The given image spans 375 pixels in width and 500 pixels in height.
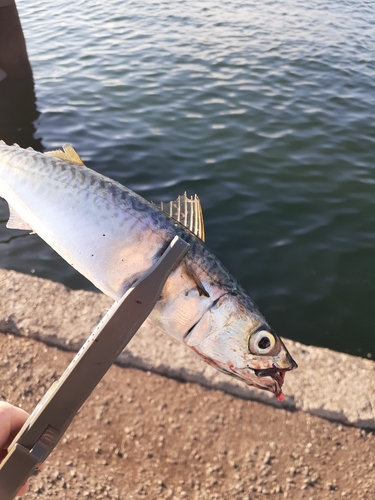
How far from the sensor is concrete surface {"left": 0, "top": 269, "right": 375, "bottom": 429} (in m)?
3.63

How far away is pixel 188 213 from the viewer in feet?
6.91

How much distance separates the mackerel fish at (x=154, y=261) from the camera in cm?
174

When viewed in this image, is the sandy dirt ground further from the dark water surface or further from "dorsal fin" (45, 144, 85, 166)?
"dorsal fin" (45, 144, 85, 166)

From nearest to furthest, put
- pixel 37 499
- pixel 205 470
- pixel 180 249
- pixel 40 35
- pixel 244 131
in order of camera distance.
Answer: pixel 180 249 → pixel 37 499 → pixel 205 470 → pixel 244 131 → pixel 40 35

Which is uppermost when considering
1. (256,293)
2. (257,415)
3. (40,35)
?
(40,35)

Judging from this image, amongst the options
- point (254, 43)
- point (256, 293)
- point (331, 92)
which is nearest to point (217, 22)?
point (254, 43)

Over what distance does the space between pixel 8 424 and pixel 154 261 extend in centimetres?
88

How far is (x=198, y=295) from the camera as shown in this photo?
1764 millimetres

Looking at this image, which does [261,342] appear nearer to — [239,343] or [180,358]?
[239,343]

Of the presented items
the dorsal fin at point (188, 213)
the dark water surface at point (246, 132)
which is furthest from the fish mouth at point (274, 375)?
A: the dark water surface at point (246, 132)

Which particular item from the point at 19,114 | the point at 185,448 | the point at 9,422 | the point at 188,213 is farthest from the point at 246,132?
the point at 9,422

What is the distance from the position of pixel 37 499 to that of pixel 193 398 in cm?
140

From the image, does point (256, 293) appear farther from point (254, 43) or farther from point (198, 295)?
point (254, 43)

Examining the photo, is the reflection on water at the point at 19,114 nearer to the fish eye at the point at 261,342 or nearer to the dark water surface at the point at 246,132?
the dark water surface at the point at 246,132
